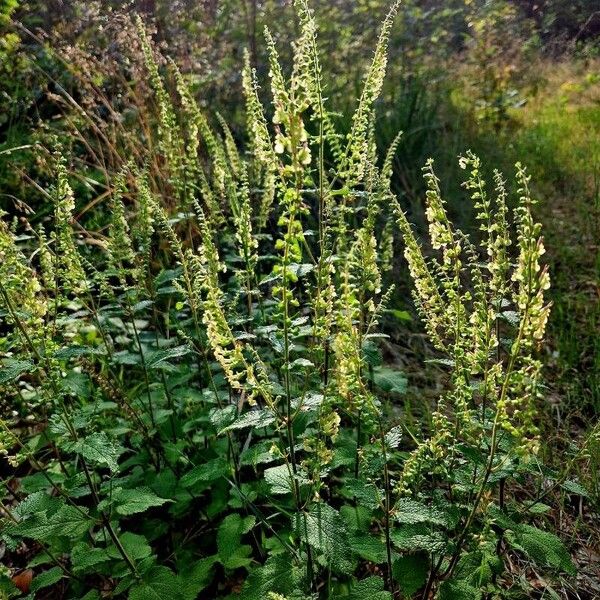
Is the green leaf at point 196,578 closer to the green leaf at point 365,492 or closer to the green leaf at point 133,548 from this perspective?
the green leaf at point 133,548

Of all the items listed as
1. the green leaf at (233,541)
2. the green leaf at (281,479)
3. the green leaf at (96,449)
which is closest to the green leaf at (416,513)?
the green leaf at (281,479)

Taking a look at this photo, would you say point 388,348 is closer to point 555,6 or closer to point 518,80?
point 518,80

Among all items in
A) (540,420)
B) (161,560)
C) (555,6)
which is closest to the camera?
(161,560)

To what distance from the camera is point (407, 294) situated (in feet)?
13.8

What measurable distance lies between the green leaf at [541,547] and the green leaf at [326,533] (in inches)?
18.7

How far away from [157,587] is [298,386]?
96cm

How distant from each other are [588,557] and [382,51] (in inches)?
77.8

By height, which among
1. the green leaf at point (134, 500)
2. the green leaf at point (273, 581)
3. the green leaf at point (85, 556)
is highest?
the green leaf at point (134, 500)

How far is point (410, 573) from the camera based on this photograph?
176 centimetres

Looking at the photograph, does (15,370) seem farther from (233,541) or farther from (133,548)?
(233,541)

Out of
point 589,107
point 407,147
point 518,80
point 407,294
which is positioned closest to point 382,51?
point 407,294

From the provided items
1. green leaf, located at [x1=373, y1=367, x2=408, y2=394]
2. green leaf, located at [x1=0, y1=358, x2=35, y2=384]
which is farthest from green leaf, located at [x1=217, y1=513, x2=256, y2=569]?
green leaf, located at [x1=0, y1=358, x2=35, y2=384]

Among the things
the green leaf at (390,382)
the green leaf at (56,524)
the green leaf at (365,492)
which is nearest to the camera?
the green leaf at (365,492)

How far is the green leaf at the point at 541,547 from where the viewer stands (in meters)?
1.66
